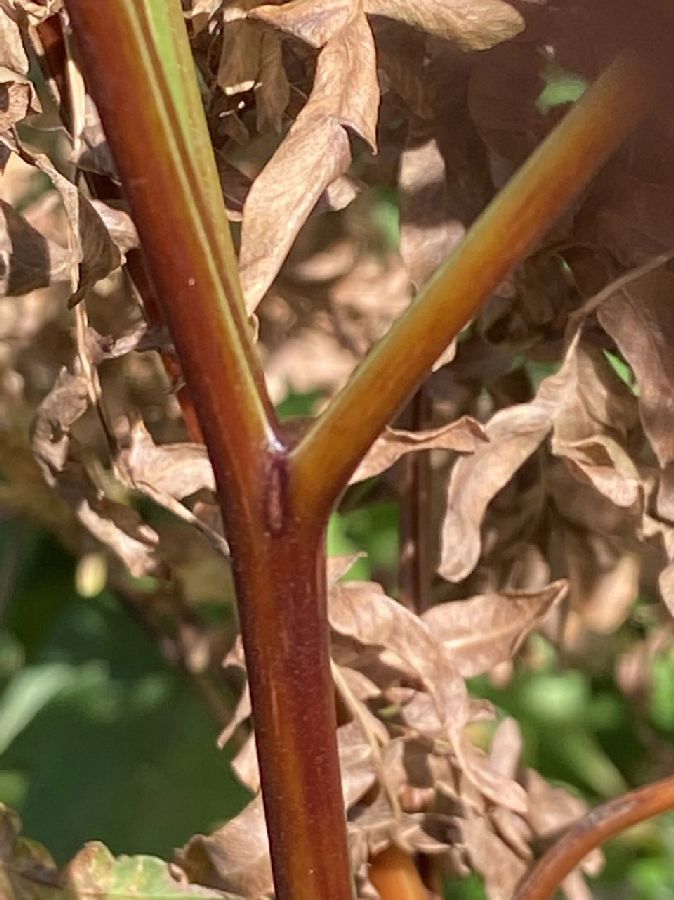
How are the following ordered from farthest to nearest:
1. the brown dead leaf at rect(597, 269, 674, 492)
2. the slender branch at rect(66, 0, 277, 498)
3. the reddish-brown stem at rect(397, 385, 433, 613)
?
the reddish-brown stem at rect(397, 385, 433, 613), the brown dead leaf at rect(597, 269, 674, 492), the slender branch at rect(66, 0, 277, 498)

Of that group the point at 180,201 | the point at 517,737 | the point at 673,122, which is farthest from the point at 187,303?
the point at 517,737

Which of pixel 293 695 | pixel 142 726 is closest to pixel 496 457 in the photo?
pixel 293 695

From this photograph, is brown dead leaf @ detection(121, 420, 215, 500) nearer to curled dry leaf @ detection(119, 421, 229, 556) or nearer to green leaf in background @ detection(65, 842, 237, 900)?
curled dry leaf @ detection(119, 421, 229, 556)

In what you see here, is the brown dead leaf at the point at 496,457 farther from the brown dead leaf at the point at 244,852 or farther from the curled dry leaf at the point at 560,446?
the brown dead leaf at the point at 244,852

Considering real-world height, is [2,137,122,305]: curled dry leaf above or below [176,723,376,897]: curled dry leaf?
above

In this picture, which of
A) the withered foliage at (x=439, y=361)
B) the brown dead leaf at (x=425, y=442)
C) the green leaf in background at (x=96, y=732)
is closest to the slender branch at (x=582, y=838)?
the withered foliage at (x=439, y=361)

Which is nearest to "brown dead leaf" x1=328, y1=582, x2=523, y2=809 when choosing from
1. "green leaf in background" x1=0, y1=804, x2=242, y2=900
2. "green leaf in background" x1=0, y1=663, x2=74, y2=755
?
"green leaf in background" x1=0, y1=804, x2=242, y2=900

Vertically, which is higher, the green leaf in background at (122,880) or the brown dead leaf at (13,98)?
the brown dead leaf at (13,98)
